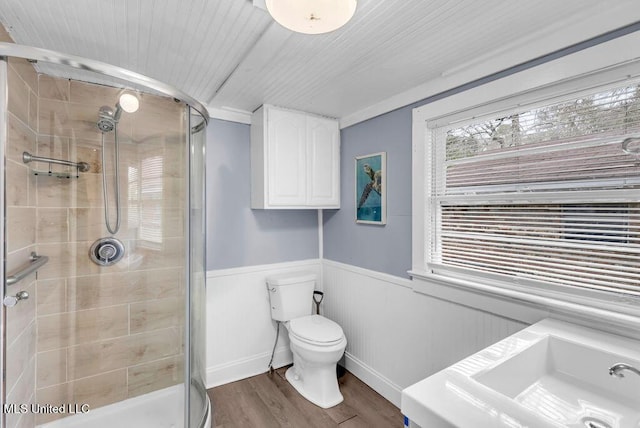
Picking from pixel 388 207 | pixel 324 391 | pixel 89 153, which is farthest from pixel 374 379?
pixel 89 153

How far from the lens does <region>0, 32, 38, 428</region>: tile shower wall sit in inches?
50.1

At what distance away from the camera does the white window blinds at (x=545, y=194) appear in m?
1.26

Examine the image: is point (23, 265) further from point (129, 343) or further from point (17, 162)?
point (129, 343)

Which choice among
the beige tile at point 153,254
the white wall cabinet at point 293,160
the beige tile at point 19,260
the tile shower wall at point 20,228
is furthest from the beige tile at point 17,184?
the white wall cabinet at point 293,160

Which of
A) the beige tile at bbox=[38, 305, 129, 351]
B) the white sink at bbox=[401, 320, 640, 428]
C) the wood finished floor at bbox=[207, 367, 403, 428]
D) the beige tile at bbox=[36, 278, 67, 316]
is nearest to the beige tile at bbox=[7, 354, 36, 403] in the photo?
the beige tile at bbox=[38, 305, 129, 351]

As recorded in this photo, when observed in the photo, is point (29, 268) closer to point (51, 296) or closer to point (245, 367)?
point (51, 296)

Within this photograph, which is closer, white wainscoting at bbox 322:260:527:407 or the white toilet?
white wainscoting at bbox 322:260:527:407

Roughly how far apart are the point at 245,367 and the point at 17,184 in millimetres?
1977

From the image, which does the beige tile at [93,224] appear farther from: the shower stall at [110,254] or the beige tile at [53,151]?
the beige tile at [53,151]

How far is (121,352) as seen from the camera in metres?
1.95

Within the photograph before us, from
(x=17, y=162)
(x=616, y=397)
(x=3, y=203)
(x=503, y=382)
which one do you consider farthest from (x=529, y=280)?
(x=17, y=162)

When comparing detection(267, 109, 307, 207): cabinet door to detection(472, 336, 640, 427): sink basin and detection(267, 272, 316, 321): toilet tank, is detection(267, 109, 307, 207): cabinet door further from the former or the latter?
detection(472, 336, 640, 427): sink basin

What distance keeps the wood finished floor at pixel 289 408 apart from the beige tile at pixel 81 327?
2.90 ft

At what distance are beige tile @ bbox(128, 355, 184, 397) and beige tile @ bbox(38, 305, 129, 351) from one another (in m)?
0.28
